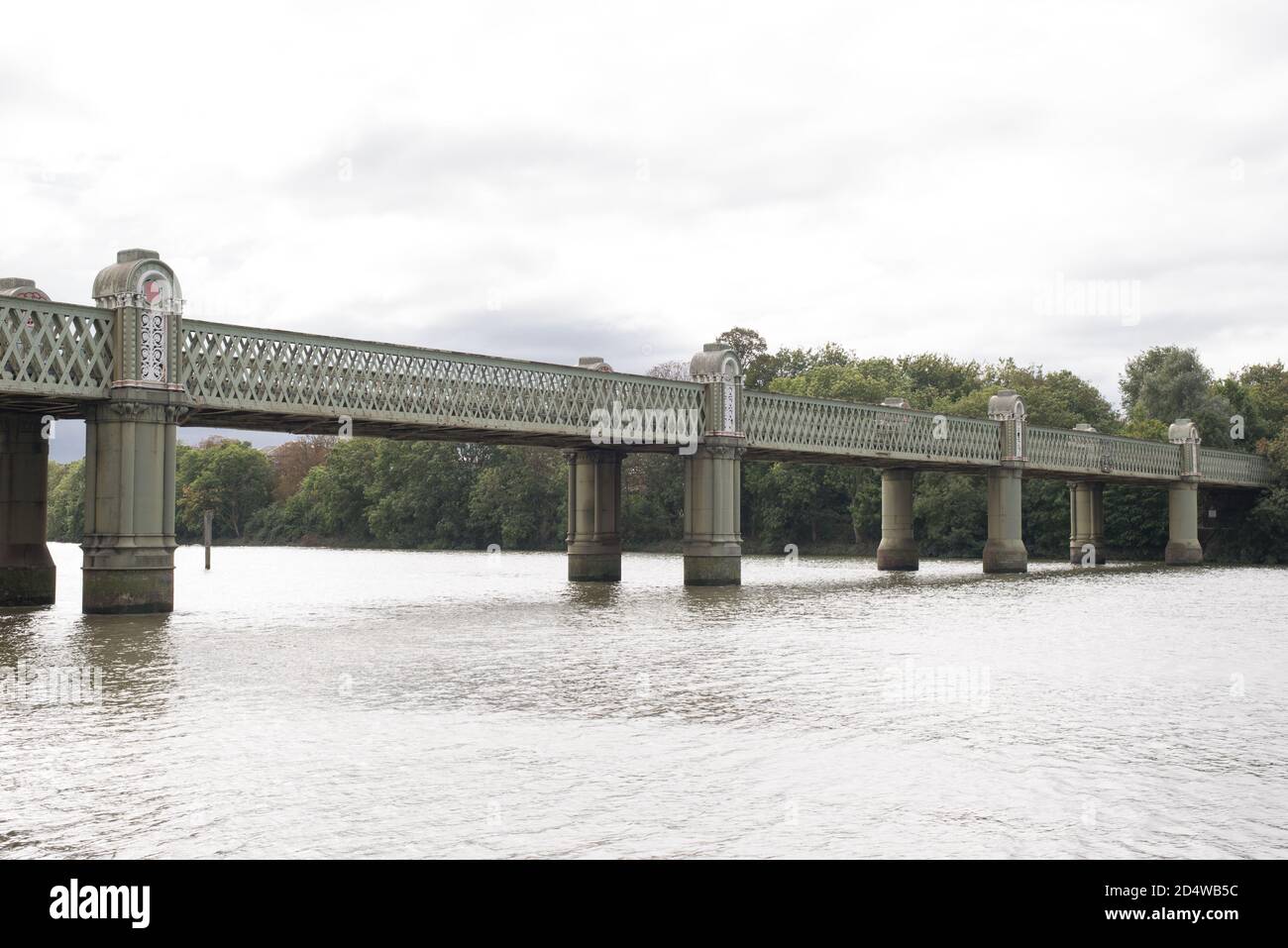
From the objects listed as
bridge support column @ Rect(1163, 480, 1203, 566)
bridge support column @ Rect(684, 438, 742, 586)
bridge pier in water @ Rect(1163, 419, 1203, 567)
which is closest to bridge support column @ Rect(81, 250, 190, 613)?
bridge support column @ Rect(684, 438, 742, 586)

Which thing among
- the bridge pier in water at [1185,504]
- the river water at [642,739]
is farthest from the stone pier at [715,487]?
the bridge pier in water at [1185,504]

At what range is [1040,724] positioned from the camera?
1941cm

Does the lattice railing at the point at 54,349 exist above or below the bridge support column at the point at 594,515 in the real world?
above

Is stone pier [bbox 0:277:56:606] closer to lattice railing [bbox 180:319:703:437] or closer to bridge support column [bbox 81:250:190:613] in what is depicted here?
bridge support column [bbox 81:250:190:613]

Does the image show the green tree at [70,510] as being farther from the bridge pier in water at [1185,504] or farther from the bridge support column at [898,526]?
the bridge pier in water at [1185,504]

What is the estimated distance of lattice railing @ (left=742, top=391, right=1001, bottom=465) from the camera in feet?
210

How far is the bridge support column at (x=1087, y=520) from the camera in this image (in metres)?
98.5

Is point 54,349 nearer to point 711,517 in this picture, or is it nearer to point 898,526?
point 711,517

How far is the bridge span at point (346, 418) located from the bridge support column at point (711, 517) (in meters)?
0.09

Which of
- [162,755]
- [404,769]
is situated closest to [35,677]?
[162,755]

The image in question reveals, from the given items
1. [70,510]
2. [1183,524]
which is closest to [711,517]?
[1183,524]

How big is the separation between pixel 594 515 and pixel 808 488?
65.4 m
